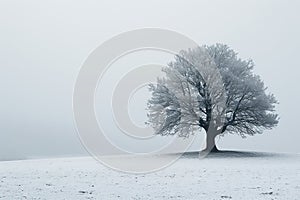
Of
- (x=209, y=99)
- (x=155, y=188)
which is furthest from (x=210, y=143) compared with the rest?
(x=155, y=188)

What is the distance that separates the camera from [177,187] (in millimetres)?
12914

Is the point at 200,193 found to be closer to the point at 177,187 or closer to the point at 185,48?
the point at 177,187

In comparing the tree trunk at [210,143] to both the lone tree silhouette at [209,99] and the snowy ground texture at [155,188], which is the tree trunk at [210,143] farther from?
the snowy ground texture at [155,188]

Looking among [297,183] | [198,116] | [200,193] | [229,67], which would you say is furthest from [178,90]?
[200,193]

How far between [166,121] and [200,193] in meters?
19.5

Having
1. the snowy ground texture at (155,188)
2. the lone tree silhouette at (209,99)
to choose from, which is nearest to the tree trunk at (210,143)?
the lone tree silhouette at (209,99)

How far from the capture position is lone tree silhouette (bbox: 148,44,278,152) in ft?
102

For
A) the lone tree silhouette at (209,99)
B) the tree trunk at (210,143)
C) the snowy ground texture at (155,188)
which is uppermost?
the lone tree silhouette at (209,99)

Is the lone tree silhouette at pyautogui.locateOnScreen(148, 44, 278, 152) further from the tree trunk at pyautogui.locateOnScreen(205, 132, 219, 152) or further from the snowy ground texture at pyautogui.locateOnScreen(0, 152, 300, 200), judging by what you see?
the snowy ground texture at pyautogui.locateOnScreen(0, 152, 300, 200)

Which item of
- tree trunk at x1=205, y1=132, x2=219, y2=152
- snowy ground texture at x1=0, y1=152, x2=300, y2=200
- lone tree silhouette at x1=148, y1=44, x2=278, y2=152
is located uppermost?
lone tree silhouette at x1=148, y1=44, x2=278, y2=152

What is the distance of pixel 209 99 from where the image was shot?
31094 mm

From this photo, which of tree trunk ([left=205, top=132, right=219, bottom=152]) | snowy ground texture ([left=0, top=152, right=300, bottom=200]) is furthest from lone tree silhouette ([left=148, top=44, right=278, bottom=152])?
snowy ground texture ([left=0, top=152, right=300, bottom=200])

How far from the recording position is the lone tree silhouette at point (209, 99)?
31188mm

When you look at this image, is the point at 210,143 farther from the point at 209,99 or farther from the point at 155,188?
the point at 155,188
